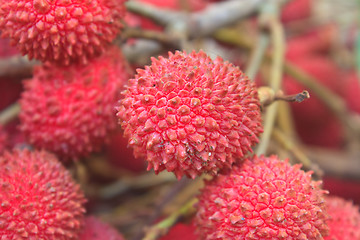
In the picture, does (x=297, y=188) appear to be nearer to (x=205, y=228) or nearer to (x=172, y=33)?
(x=205, y=228)

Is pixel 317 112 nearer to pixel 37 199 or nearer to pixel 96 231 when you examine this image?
pixel 96 231

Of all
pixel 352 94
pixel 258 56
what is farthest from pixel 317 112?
pixel 258 56

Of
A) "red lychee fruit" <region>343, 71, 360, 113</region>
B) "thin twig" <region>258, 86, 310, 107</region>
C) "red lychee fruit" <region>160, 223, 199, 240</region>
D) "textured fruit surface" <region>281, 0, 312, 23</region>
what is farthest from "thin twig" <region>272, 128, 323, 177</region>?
"textured fruit surface" <region>281, 0, 312, 23</region>

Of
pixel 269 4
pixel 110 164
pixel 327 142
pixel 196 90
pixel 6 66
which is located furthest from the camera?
pixel 327 142

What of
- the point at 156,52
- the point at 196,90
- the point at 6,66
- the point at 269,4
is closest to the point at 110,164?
the point at 156,52

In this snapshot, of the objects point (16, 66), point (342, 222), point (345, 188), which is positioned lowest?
point (345, 188)

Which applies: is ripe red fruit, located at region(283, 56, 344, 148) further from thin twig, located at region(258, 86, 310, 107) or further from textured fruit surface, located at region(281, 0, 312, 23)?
thin twig, located at region(258, 86, 310, 107)
